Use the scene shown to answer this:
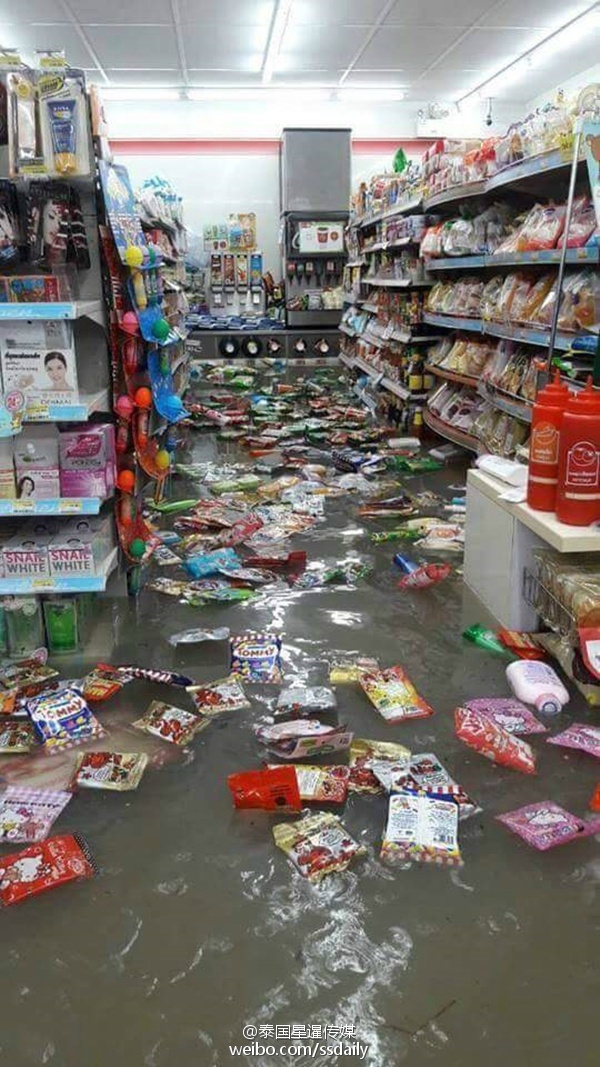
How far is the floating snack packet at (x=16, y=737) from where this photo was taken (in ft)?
7.92

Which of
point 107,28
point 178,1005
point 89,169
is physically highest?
point 107,28

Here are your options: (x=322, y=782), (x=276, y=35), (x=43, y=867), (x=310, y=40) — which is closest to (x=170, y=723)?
(x=322, y=782)

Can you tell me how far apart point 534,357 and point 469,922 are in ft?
12.0

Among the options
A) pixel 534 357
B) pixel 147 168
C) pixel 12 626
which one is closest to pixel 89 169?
pixel 12 626

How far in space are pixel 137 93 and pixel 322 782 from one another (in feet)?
41.1

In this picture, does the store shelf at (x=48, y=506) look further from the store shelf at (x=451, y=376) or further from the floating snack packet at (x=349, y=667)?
the store shelf at (x=451, y=376)

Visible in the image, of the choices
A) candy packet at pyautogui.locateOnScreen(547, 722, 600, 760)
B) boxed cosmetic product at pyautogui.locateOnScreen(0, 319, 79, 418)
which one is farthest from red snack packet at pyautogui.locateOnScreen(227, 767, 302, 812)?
boxed cosmetic product at pyautogui.locateOnScreen(0, 319, 79, 418)

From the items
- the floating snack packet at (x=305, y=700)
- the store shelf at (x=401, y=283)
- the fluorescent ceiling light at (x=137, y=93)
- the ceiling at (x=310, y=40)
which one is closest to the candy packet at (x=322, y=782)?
the floating snack packet at (x=305, y=700)

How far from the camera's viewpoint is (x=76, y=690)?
2678mm

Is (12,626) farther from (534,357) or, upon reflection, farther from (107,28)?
(107,28)

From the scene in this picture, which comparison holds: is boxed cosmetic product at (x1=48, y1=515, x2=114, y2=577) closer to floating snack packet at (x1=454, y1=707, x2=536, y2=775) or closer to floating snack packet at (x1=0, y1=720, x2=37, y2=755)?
floating snack packet at (x1=0, y1=720, x2=37, y2=755)

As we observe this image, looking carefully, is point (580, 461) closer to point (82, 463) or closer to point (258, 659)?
point (258, 659)

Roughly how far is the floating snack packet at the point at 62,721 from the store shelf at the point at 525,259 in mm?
2806

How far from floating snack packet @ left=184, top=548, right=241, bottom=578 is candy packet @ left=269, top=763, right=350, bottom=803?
1.64 meters
